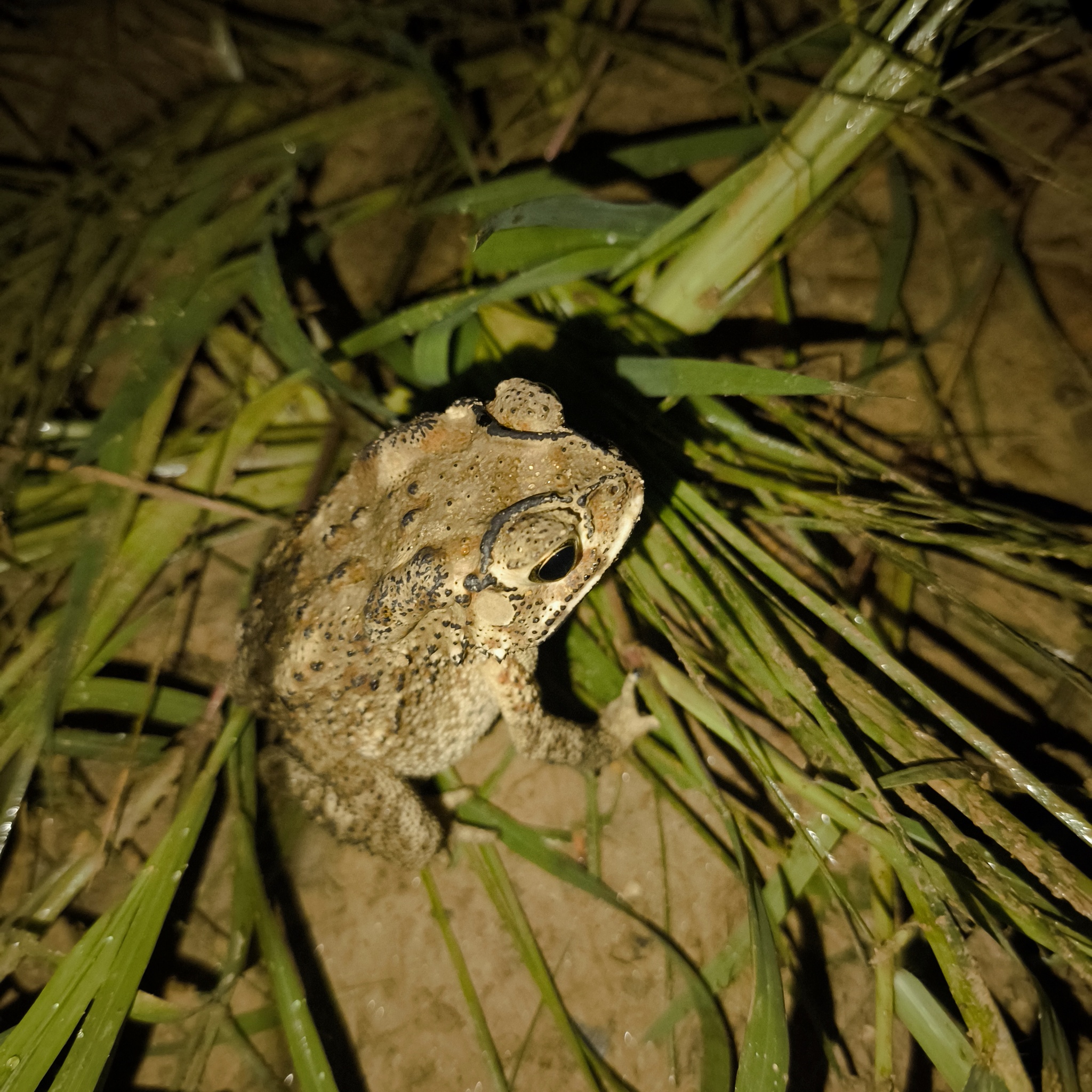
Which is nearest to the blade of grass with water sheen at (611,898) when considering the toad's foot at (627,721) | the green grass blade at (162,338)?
the toad's foot at (627,721)

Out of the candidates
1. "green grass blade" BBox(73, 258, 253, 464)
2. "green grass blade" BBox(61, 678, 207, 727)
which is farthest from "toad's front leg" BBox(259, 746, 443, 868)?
"green grass blade" BBox(73, 258, 253, 464)

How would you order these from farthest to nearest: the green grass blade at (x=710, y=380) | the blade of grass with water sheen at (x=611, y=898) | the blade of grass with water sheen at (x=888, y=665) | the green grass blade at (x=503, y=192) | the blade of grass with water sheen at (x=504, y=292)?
the green grass blade at (x=503, y=192) < the blade of grass with water sheen at (x=504, y=292) < the blade of grass with water sheen at (x=611, y=898) < the green grass blade at (x=710, y=380) < the blade of grass with water sheen at (x=888, y=665)

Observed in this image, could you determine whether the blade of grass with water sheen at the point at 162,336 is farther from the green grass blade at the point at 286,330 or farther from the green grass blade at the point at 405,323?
the green grass blade at the point at 405,323

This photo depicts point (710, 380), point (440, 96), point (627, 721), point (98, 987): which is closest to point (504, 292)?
point (710, 380)

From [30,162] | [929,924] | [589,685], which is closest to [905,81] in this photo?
[589,685]

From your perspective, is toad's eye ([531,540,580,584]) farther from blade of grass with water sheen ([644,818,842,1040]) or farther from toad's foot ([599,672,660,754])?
blade of grass with water sheen ([644,818,842,1040])

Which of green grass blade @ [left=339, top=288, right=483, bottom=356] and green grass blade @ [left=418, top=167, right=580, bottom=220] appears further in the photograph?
green grass blade @ [left=418, top=167, right=580, bottom=220]

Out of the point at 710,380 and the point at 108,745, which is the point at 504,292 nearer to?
the point at 710,380
